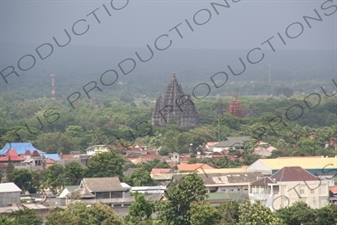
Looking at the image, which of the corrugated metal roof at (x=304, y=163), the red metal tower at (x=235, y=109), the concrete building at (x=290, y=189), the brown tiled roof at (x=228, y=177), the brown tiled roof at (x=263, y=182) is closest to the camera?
the concrete building at (x=290, y=189)

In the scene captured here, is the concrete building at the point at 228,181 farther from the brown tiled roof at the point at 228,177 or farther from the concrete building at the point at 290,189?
the concrete building at the point at 290,189

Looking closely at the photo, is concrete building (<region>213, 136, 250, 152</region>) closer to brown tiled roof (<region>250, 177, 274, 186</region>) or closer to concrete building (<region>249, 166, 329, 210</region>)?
brown tiled roof (<region>250, 177, 274, 186</region>)

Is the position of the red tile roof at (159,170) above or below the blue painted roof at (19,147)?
below

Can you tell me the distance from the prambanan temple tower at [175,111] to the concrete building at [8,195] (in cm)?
4049

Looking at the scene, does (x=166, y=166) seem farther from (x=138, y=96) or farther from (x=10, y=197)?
(x=138, y=96)

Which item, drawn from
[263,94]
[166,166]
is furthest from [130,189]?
[263,94]

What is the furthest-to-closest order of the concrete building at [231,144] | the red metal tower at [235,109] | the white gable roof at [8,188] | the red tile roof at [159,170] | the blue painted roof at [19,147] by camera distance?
the red metal tower at [235,109]
the concrete building at [231,144]
the blue painted roof at [19,147]
the red tile roof at [159,170]
the white gable roof at [8,188]

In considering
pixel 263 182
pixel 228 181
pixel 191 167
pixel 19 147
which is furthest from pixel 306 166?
pixel 19 147

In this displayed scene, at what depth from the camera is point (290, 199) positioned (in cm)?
3191

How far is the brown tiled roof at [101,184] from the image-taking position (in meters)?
33.5

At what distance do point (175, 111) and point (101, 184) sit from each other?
142 feet

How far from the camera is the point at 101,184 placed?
1332 inches

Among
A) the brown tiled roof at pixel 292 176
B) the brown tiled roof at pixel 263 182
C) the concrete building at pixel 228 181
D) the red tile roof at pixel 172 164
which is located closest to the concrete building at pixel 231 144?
the red tile roof at pixel 172 164

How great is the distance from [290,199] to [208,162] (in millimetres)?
13769
